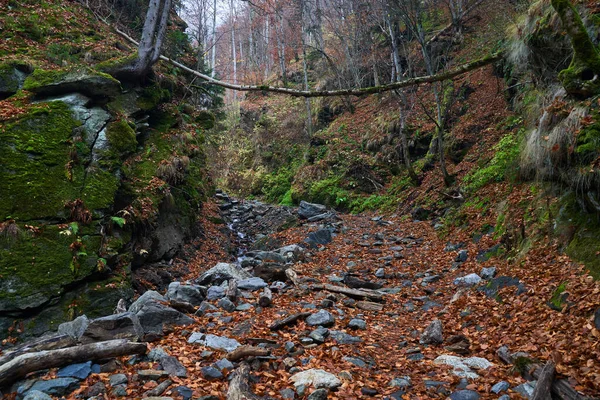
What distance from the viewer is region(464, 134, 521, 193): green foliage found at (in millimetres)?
8934

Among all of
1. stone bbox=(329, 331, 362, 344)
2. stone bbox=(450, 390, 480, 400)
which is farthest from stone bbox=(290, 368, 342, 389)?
stone bbox=(450, 390, 480, 400)

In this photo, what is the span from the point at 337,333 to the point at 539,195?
15.0ft

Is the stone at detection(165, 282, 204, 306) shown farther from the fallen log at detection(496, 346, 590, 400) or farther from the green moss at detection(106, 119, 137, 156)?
the fallen log at detection(496, 346, 590, 400)

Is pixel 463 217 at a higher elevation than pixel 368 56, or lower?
lower

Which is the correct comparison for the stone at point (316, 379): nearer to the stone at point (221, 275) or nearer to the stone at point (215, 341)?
the stone at point (215, 341)

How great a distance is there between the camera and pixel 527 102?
7.86 metres

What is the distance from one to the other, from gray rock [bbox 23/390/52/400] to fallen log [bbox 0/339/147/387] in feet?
1.02

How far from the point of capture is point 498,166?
9.41 m

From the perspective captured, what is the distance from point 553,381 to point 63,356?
483cm

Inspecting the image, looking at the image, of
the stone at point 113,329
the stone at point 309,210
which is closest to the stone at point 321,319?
the stone at point 113,329

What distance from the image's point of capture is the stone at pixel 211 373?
3.77m

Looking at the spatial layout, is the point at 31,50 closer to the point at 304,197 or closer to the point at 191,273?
the point at 191,273

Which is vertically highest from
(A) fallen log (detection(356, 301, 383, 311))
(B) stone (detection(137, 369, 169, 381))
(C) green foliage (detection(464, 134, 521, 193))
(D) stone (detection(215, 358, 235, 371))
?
(C) green foliage (detection(464, 134, 521, 193))

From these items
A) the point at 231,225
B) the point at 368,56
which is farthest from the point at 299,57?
the point at 231,225
